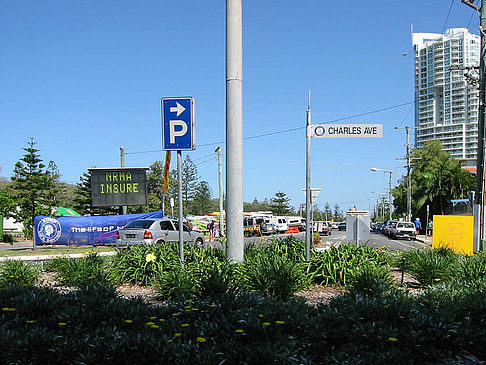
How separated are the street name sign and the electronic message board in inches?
703

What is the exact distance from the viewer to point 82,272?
8.62 m

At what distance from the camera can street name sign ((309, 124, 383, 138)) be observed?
9.71 metres

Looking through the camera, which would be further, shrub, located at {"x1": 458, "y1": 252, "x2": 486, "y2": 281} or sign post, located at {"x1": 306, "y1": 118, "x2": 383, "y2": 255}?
sign post, located at {"x1": 306, "y1": 118, "x2": 383, "y2": 255}

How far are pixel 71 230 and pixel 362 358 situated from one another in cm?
2390

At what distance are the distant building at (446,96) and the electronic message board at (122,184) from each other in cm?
7810

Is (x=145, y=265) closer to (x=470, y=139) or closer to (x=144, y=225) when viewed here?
(x=144, y=225)

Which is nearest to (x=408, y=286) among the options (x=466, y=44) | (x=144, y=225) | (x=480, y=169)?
(x=480, y=169)

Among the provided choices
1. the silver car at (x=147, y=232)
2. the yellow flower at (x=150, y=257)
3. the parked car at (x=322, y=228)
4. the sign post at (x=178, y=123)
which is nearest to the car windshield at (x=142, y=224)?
the silver car at (x=147, y=232)

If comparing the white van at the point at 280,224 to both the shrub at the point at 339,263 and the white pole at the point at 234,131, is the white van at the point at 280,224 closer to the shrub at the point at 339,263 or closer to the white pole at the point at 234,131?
the shrub at the point at 339,263

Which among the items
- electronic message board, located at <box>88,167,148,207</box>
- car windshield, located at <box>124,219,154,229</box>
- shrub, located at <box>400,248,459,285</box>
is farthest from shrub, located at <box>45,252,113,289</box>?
electronic message board, located at <box>88,167,148,207</box>

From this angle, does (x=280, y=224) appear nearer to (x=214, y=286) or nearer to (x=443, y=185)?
(x=443, y=185)

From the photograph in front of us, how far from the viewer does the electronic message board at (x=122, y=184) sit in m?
26.3

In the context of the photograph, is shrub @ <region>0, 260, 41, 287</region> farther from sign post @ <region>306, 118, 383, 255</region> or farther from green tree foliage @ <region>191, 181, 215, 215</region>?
green tree foliage @ <region>191, 181, 215, 215</region>

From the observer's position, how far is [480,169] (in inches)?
701
